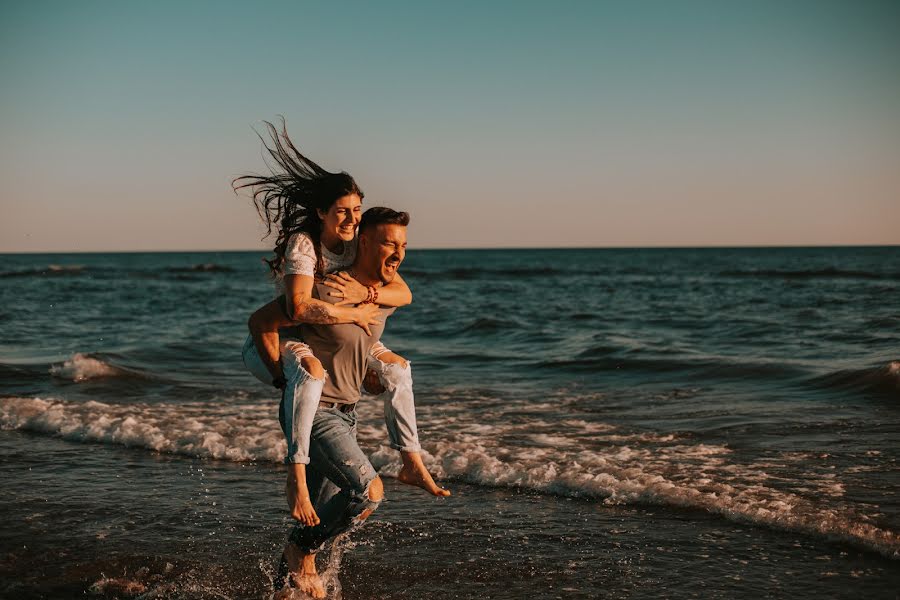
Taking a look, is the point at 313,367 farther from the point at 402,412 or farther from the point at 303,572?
the point at 303,572

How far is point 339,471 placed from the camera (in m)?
4.02

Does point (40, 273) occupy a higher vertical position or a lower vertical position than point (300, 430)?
lower

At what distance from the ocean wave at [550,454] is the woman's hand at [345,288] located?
3.32m

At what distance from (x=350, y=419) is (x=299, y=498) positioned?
528 mm

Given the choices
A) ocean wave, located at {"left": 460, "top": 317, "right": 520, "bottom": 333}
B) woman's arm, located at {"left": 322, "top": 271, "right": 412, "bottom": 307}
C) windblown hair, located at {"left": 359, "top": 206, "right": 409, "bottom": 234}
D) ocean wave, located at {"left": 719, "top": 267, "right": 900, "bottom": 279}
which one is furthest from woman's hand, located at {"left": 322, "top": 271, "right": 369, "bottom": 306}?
ocean wave, located at {"left": 719, "top": 267, "right": 900, "bottom": 279}

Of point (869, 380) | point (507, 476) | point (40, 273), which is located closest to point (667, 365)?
point (869, 380)

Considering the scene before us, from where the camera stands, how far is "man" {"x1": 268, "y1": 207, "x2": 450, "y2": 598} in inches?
159

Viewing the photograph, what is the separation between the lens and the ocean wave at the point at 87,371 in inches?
526

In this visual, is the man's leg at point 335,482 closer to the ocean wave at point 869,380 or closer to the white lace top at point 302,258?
the white lace top at point 302,258

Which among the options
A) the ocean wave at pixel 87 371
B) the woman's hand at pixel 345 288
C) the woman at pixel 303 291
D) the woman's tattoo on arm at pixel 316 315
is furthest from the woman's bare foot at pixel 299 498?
the ocean wave at pixel 87 371

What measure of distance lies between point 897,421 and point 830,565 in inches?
201

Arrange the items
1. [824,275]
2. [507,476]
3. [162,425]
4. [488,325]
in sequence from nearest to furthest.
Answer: [507,476] < [162,425] < [488,325] < [824,275]

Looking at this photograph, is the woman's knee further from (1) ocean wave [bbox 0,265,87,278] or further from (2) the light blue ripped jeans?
(1) ocean wave [bbox 0,265,87,278]

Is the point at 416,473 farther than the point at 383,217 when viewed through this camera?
A: Yes
